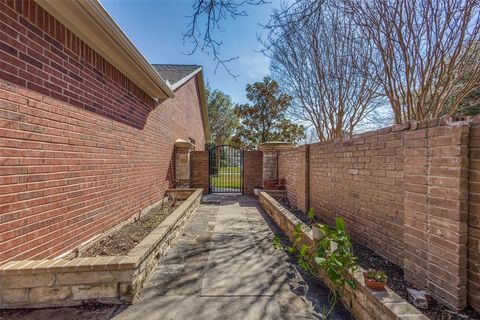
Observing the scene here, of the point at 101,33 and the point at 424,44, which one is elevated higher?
the point at 424,44

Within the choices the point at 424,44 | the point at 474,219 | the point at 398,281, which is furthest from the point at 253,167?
the point at 474,219

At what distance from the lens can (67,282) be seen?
7.34 ft

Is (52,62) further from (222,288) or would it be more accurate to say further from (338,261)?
(338,261)

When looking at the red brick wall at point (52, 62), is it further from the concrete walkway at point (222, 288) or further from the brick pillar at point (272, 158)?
the brick pillar at point (272, 158)

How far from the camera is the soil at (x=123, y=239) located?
3013 mm

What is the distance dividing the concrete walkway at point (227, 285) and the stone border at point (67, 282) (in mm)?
272

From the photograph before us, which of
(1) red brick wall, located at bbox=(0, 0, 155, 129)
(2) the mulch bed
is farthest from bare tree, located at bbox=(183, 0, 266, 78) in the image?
(2) the mulch bed

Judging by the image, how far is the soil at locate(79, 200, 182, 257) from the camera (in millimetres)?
3013

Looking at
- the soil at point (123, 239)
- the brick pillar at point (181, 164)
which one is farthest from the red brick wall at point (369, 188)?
the brick pillar at point (181, 164)

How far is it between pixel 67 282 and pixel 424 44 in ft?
23.1

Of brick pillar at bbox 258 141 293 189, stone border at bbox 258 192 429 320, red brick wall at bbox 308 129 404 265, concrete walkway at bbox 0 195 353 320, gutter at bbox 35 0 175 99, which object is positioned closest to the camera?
stone border at bbox 258 192 429 320

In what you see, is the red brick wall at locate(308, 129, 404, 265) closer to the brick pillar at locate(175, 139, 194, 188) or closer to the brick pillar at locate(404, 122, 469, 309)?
the brick pillar at locate(404, 122, 469, 309)

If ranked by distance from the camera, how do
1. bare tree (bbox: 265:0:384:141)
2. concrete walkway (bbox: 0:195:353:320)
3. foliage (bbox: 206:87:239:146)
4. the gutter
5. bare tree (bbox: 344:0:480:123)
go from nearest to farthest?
concrete walkway (bbox: 0:195:353:320) → the gutter → bare tree (bbox: 344:0:480:123) → bare tree (bbox: 265:0:384:141) → foliage (bbox: 206:87:239:146)

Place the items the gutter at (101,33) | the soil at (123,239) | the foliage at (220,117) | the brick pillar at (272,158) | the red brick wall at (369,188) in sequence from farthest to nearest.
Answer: the foliage at (220,117), the brick pillar at (272,158), the soil at (123,239), the red brick wall at (369,188), the gutter at (101,33)
